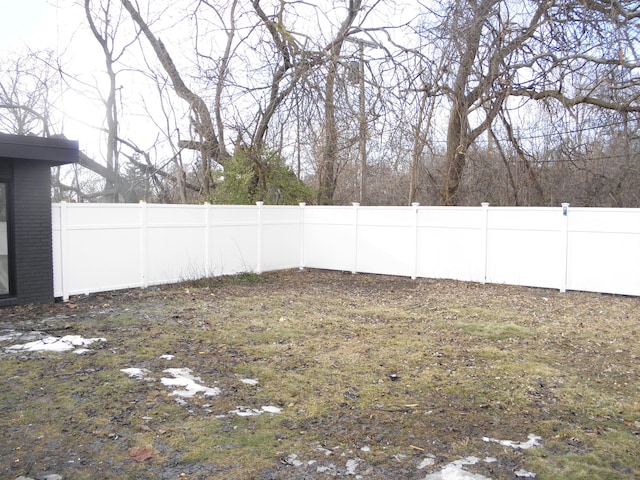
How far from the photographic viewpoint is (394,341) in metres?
5.89

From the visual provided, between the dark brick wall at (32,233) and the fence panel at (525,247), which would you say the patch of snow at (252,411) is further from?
the fence panel at (525,247)

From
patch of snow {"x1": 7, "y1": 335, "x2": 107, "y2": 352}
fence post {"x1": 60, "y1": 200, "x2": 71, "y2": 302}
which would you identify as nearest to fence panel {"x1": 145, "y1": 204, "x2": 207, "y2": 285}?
fence post {"x1": 60, "y1": 200, "x2": 71, "y2": 302}

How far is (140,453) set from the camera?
3125 millimetres

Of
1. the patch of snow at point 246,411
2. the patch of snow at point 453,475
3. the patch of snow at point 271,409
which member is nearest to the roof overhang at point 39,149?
the patch of snow at point 246,411

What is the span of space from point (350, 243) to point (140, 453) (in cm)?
877

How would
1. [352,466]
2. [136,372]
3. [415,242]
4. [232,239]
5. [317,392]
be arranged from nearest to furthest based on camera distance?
[352,466], [317,392], [136,372], [232,239], [415,242]

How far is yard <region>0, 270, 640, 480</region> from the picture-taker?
3057mm

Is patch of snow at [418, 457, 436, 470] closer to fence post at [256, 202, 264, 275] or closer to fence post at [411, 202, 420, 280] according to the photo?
fence post at [411, 202, 420, 280]

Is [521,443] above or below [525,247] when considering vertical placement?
below

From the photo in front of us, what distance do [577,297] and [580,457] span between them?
6373 millimetres

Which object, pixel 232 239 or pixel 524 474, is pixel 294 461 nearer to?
pixel 524 474

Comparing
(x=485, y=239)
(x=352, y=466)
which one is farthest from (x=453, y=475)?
(x=485, y=239)

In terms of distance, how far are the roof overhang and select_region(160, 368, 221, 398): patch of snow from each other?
4.09m

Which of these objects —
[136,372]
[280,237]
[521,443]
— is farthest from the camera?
[280,237]
